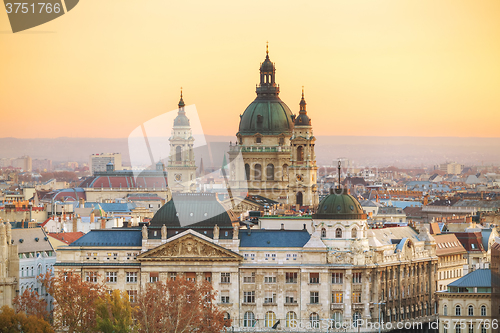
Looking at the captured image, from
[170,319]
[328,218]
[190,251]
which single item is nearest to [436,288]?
[328,218]

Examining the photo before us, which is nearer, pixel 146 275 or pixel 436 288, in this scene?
pixel 146 275

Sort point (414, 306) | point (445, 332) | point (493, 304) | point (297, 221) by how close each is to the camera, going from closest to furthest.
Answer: point (493, 304) → point (445, 332) → point (414, 306) → point (297, 221)

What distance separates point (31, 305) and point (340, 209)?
39.9m

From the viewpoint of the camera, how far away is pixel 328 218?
16800 cm

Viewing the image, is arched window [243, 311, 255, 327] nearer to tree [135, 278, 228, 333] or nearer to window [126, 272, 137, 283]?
tree [135, 278, 228, 333]

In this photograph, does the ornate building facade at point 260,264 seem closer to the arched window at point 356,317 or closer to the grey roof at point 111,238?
the grey roof at point 111,238

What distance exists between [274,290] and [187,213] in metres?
14.7

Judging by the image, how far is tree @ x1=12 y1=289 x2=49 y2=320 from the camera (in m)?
153

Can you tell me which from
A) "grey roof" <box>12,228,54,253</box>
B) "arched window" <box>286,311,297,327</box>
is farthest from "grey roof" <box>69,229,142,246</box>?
"arched window" <box>286,311,297,327</box>

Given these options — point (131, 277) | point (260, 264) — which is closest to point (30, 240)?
point (131, 277)

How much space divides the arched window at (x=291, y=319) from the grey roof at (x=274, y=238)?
8.40 meters

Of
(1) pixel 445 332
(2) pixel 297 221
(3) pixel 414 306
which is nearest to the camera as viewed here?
(1) pixel 445 332

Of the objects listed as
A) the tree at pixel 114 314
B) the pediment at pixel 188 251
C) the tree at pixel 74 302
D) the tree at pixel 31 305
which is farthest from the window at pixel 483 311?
the tree at pixel 31 305

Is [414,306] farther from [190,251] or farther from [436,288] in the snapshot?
[190,251]
